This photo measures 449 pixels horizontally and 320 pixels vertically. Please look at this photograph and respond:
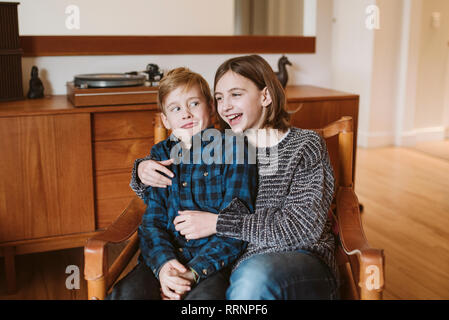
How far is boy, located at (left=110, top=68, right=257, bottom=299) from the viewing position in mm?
1168

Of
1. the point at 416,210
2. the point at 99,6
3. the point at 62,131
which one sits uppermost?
the point at 99,6

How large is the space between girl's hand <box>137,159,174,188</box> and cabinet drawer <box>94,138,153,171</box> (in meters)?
0.68

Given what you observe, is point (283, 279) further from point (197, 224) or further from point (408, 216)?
point (408, 216)

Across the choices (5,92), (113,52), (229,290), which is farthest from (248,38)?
(229,290)

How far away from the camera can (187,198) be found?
1.30 m

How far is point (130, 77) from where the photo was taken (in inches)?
77.9

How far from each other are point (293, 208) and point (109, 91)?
3.39 feet

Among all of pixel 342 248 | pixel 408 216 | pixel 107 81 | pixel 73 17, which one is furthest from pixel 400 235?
pixel 73 17

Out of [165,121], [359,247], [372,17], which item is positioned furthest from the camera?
[372,17]

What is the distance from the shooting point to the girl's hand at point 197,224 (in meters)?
1.22

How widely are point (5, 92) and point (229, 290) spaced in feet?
4.57

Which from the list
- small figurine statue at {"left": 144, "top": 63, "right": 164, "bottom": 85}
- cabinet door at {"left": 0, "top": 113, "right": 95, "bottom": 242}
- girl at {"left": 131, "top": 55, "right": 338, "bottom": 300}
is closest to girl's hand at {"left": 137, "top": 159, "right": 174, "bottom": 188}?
girl at {"left": 131, "top": 55, "right": 338, "bottom": 300}

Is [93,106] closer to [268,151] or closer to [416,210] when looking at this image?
[268,151]

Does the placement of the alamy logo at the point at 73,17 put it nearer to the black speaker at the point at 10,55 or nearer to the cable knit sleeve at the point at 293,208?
the black speaker at the point at 10,55
